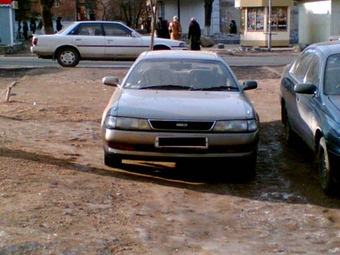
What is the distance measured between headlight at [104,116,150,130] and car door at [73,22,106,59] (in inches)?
596

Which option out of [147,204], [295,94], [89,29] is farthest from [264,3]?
[147,204]

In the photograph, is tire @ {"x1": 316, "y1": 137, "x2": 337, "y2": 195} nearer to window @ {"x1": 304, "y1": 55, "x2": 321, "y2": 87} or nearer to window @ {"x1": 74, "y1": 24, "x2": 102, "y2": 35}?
window @ {"x1": 304, "y1": 55, "x2": 321, "y2": 87}

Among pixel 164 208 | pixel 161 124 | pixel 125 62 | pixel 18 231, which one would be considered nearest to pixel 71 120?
pixel 161 124

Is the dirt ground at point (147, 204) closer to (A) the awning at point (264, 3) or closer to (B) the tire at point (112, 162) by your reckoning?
(B) the tire at point (112, 162)

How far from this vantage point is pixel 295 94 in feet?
30.5

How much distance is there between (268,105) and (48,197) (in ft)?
25.8

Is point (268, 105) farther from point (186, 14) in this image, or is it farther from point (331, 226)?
point (186, 14)

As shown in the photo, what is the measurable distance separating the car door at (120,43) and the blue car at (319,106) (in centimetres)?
1275

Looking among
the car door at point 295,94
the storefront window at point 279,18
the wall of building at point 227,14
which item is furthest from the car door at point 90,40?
the wall of building at point 227,14

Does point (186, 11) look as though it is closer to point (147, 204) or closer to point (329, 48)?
point (329, 48)

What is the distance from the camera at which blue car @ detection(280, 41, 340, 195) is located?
7.00 m

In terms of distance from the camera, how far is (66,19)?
263ft

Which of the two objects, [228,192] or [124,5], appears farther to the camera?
[124,5]

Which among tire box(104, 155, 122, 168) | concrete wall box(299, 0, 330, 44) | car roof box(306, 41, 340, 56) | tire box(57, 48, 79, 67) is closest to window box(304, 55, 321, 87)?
car roof box(306, 41, 340, 56)
